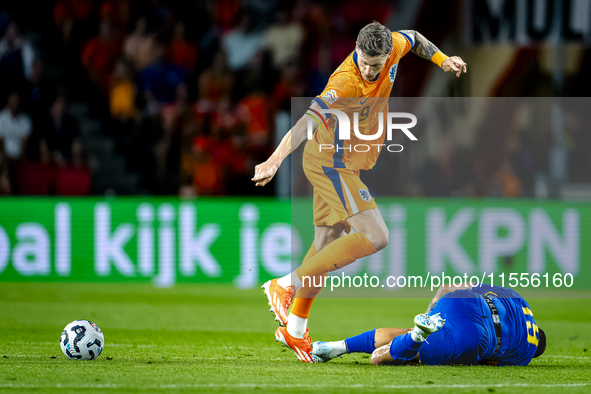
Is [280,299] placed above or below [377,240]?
below

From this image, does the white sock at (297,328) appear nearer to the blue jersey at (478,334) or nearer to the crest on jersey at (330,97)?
the blue jersey at (478,334)

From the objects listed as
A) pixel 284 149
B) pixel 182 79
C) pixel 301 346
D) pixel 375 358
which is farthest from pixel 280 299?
pixel 182 79

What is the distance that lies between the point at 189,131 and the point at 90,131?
1896 millimetres

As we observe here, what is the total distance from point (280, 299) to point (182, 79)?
27.8ft

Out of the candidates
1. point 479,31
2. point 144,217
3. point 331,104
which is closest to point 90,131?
point 144,217

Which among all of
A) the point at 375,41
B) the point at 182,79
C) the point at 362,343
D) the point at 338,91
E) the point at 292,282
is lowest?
the point at 362,343

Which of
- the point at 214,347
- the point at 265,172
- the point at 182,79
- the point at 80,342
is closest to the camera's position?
the point at 265,172

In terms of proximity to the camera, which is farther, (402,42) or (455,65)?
(402,42)

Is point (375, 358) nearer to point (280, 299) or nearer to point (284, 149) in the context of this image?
point (280, 299)

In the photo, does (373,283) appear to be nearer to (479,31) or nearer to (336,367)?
(336,367)

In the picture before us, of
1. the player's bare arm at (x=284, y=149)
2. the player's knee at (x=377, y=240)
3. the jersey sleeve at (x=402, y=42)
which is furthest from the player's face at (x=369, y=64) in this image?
the player's knee at (x=377, y=240)

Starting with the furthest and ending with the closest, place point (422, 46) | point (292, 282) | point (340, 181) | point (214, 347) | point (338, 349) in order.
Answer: point (214, 347), point (422, 46), point (340, 181), point (292, 282), point (338, 349)

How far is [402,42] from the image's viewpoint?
19.6 ft

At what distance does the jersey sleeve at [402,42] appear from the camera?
19.4 feet
